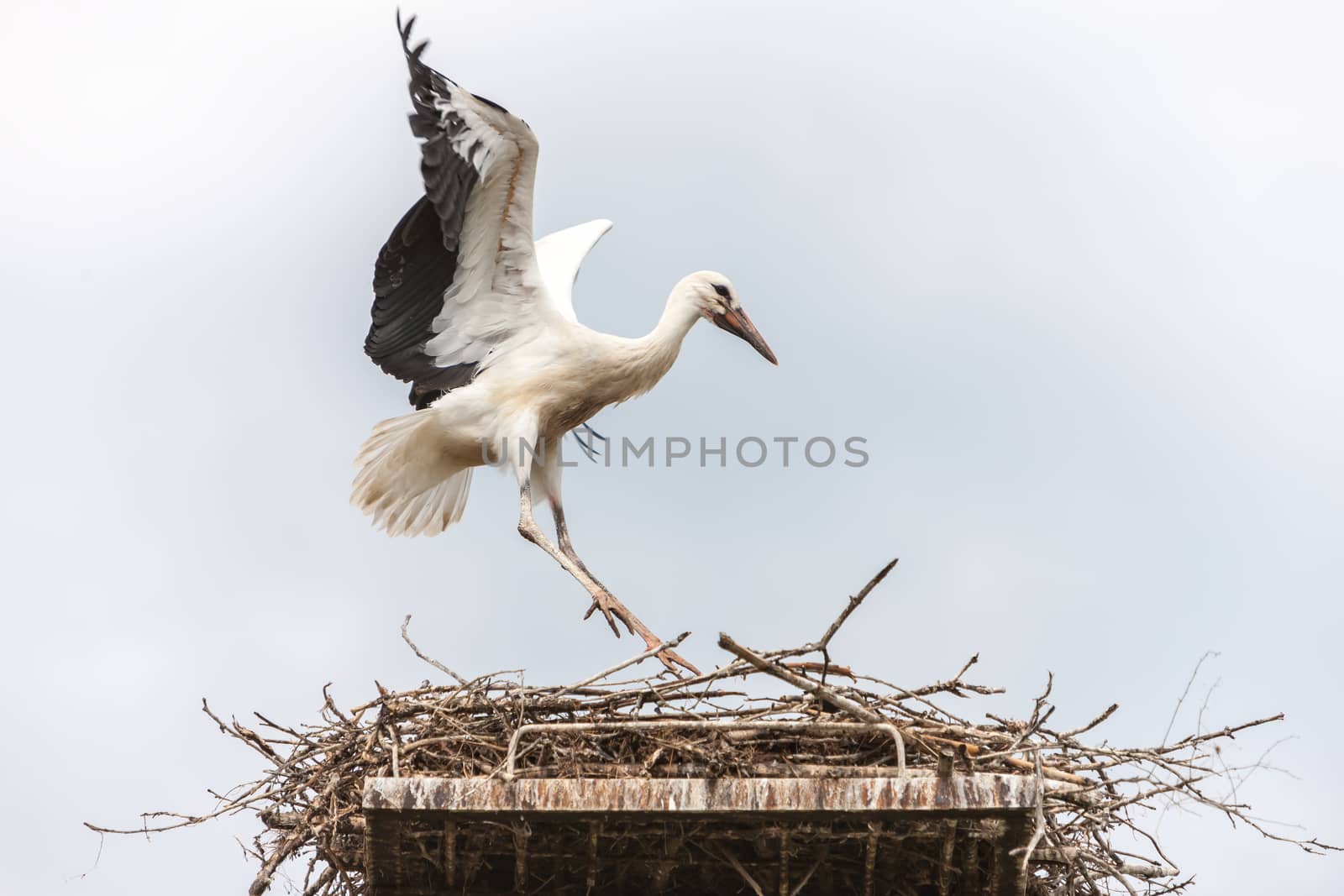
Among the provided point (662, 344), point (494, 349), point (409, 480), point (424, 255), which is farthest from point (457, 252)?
point (409, 480)

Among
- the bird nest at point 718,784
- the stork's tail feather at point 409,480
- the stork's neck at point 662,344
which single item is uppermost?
the stork's neck at point 662,344

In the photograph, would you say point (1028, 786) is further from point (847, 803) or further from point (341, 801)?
point (341, 801)

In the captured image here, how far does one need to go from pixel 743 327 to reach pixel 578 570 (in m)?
1.33

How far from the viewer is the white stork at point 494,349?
7.11 metres

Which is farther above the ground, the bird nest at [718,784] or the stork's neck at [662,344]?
the stork's neck at [662,344]

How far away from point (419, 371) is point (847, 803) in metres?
3.31

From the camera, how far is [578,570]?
7.25 meters

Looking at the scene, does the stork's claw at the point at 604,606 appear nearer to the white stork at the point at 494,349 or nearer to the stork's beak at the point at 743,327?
the white stork at the point at 494,349

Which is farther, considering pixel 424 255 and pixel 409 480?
pixel 409 480

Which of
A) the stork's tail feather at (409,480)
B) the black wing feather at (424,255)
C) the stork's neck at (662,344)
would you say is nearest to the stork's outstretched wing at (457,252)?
the black wing feather at (424,255)

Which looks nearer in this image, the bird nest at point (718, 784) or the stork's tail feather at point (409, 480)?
the bird nest at point (718, 784)

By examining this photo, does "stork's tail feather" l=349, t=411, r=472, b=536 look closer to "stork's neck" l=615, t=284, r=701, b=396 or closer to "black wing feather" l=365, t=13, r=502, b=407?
"black wing feather" l=365, t=13, r=502, b=407

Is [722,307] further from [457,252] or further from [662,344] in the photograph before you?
[457,252]

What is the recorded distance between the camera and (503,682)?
213 inches
